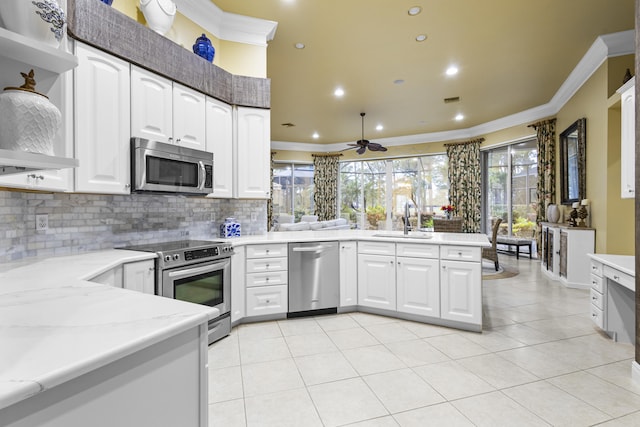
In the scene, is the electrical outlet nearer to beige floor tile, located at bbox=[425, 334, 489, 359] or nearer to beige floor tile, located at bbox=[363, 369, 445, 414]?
beige floor tile, located at bbox=[363, 369, 445, 414]

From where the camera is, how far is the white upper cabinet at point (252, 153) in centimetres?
348

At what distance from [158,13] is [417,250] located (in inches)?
127

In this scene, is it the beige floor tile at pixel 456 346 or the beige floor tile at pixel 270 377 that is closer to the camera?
A: the beige floor tile at pixel 270 377

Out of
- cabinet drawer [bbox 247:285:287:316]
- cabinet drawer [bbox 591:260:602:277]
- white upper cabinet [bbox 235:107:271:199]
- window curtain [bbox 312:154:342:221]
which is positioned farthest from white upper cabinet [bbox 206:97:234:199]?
window curtain [bbox 312:154:342:221]

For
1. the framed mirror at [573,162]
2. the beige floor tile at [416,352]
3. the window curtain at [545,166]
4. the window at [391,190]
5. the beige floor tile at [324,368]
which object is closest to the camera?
the beige floor tile at [324,368]

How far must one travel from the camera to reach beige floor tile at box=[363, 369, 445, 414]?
196 cm

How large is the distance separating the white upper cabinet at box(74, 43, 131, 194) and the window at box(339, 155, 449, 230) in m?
7.10

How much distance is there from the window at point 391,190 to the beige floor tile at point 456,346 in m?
5.70

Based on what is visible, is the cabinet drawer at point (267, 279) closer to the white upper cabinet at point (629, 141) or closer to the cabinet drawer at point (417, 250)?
the cabinet drawer at point (417, 250)

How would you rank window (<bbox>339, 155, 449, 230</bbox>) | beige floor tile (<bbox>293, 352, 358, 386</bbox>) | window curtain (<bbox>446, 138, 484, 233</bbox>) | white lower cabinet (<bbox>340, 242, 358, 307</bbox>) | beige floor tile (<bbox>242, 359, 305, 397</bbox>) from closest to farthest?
beige floor tile (<bbox>242, 359, 305, 397</bbox>) < beige floor tile (<bbox>293, 352, 358, 386</bbox>) < white lower cabinet (<bbox>340, 242, 358, 307</bbox>) < window curtain (<bbox>446, 138, 484, 233</bbox>) < window (<bbox>339, 155, 449, 230</bbox>)

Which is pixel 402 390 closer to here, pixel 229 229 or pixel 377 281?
pixel 377 281

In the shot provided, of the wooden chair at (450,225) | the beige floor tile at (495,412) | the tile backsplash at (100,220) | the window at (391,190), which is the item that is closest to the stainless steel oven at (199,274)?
the tile backsplash at (100,220)

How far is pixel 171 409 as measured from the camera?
0.89 meters

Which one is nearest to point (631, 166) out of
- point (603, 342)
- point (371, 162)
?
point (603, 342)
